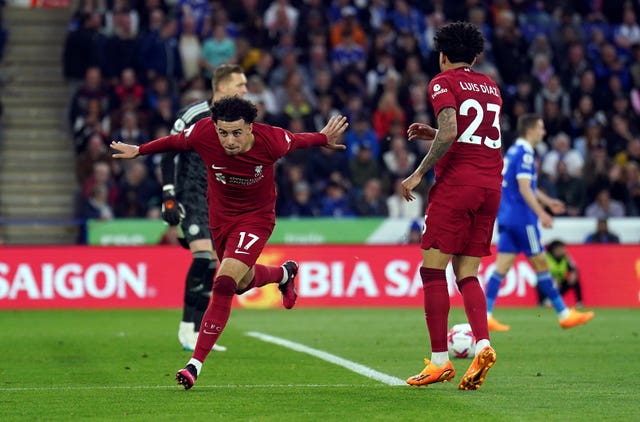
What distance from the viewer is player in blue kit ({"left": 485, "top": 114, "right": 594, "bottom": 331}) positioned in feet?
48.3

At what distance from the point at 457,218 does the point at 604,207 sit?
13555 mm

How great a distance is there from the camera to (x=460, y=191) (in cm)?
909

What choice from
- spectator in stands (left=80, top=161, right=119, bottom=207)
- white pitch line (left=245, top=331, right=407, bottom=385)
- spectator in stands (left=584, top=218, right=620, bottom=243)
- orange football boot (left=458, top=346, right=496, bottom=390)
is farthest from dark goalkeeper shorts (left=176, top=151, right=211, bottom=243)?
spectator in stands (left=584, top=218, right=620, bottom=243)

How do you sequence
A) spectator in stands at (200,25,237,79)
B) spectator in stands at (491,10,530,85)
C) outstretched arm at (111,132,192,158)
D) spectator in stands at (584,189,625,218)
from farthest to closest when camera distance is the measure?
spectator in stands at (491,10,530,85)
spectator in stands at (200,25,237,79)
spectator in stands at (584,189,625,218)
outstretched arm at (111,132,192,158)

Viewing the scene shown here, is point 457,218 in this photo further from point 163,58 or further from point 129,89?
point 163,58

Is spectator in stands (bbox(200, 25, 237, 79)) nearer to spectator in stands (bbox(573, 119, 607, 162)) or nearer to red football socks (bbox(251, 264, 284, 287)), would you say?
spectator in stands (bbox(573, 119, 607, 162))

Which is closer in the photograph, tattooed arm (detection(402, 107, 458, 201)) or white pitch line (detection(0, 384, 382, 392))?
tattooed arm (detection(402, 107, 458, 201))

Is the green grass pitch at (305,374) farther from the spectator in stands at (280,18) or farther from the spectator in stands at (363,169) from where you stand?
the spectator in stands at (280,18)

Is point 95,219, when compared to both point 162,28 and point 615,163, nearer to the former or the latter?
point 162,28

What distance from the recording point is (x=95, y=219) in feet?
67.9

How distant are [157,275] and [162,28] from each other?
5.67m

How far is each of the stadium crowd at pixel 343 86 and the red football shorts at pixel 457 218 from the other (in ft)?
39.9

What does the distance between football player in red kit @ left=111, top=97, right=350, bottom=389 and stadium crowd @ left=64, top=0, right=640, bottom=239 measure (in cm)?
1168

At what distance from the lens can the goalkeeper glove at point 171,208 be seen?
1193 cm
